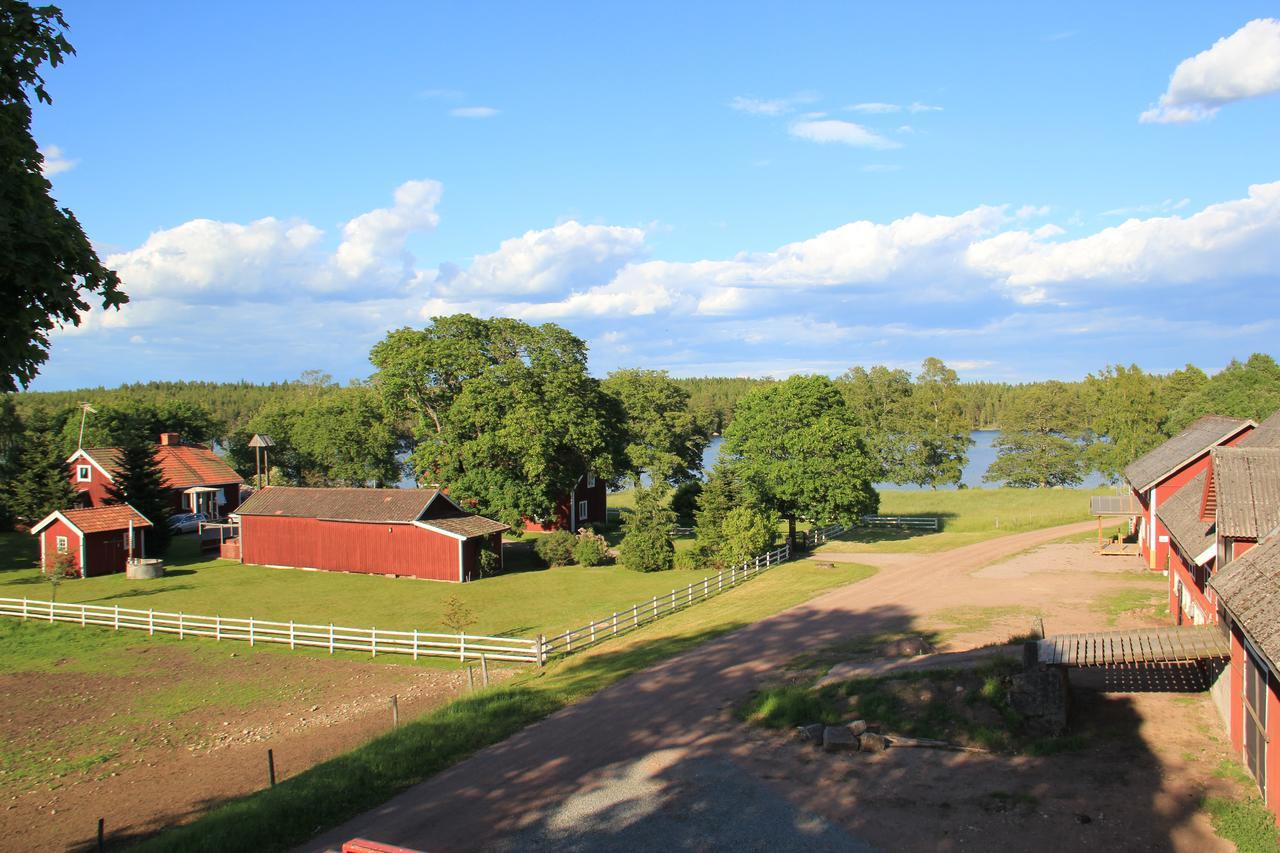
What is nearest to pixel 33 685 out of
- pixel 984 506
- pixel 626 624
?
pixel 626 624

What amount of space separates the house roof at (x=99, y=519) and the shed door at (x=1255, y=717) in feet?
156

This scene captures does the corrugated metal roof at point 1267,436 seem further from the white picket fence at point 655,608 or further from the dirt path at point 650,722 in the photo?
the white picket fence at point 655,608

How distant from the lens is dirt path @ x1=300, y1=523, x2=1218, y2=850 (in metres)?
13.4

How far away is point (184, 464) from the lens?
203 ft

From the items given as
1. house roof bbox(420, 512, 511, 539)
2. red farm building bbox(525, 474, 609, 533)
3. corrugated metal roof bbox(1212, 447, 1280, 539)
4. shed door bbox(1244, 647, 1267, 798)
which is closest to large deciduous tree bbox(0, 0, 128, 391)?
shed door bbox(1244, 647, 1267, 798)

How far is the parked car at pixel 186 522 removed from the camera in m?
58.8

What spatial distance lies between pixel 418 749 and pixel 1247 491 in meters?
17.6

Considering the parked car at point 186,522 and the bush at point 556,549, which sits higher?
the parked car at point 186,522

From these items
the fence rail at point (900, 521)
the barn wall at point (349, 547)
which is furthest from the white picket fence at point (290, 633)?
the fence rail at point (900, 521)

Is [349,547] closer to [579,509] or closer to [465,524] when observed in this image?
[465,524]

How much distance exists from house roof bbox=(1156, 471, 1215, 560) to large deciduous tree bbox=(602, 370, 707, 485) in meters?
39.8

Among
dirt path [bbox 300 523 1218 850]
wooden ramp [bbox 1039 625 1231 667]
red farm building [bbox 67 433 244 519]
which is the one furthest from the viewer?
red farm building [bbox 67 433 244 519]

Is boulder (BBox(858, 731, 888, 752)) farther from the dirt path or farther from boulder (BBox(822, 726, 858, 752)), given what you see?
the dirt path

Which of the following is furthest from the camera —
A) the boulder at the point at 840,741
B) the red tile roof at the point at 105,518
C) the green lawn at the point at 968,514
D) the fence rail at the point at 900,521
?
the fence rail at the point at 900,521
